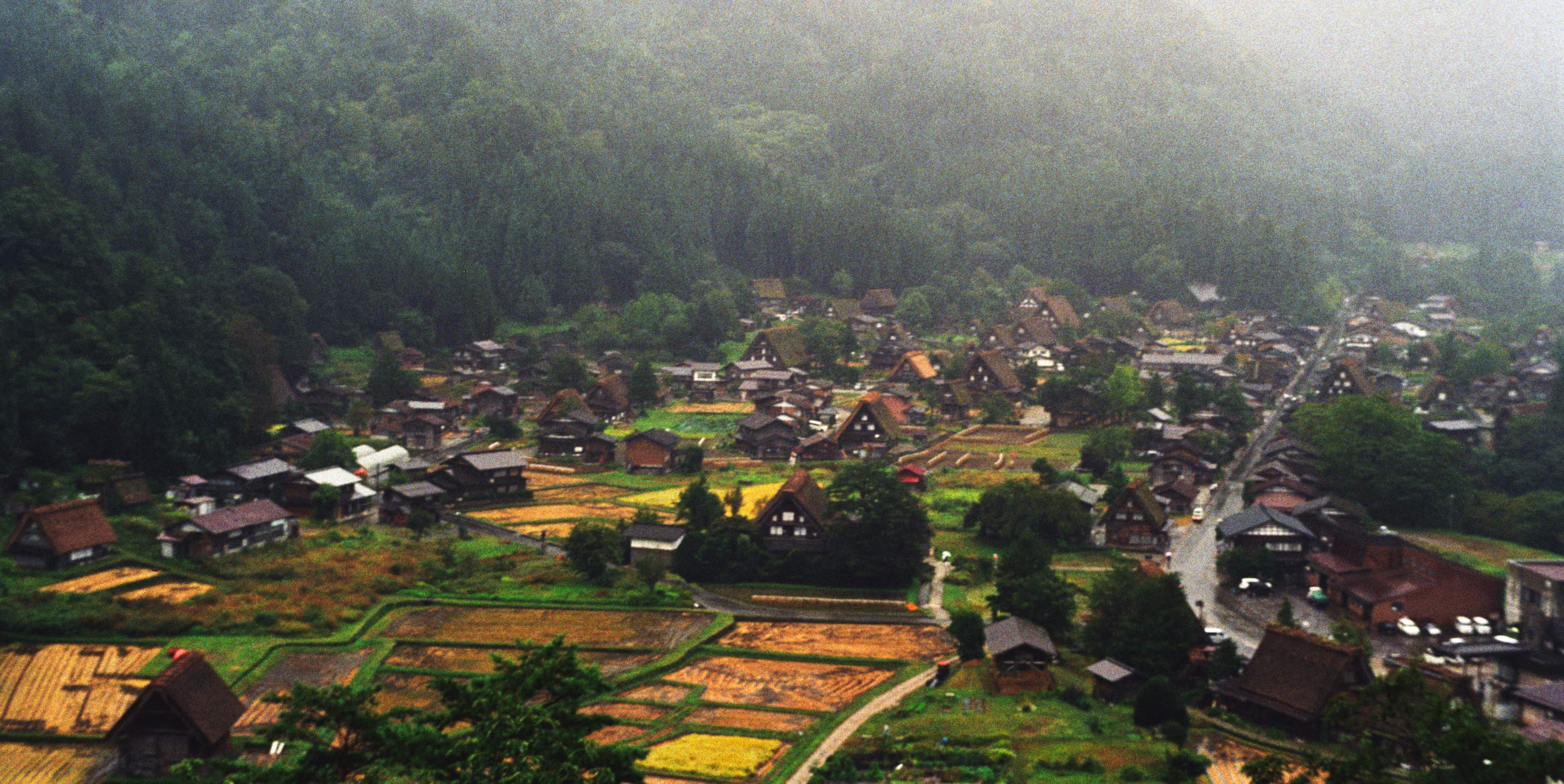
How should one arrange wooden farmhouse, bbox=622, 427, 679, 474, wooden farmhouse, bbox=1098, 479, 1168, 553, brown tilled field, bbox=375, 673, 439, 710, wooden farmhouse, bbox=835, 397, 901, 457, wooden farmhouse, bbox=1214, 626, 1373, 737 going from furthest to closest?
wooden farmhouse, bbox=835, 397, 901, 457, wooden farmhouse, bbox=622, 427, 679, 474, wooden farmhouse, bbox=1098, 479, 1168, 553, brown tilled field, bbox=375, 673, 439, 710, wooden farmhouse, bbox=1214, 626, 1373, 737

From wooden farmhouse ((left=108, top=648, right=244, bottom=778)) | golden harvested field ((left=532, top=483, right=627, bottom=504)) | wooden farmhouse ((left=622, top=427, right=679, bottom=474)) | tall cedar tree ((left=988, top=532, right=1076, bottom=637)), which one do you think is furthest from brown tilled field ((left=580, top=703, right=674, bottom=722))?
wooden farmhouse ((left=622, top=427, right=679, bottom=474))

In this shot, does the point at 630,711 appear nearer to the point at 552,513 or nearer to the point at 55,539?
the point at 552,513

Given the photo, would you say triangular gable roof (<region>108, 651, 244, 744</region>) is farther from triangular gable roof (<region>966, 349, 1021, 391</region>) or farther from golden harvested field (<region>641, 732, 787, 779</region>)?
triangular gable roof (<region>966, 349, 1021, 391</region>)

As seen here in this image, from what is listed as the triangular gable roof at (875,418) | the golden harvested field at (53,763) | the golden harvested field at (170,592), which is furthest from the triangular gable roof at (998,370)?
the golden harvested field at (53,763)

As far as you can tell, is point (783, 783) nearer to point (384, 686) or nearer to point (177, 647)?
point (384, 686)

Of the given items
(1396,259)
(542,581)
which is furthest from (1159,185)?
(542,581)
